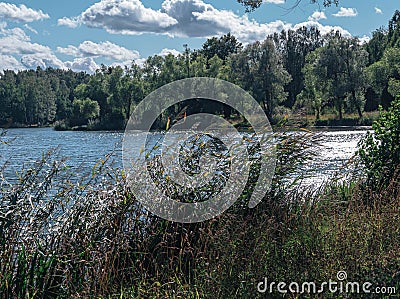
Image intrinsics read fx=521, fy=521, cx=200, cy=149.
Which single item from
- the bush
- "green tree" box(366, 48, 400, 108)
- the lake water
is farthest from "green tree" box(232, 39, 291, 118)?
the bush

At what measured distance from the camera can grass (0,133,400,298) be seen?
13.7 feet

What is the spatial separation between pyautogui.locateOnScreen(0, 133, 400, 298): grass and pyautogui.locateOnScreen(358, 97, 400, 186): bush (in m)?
1.52

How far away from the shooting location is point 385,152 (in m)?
7.40

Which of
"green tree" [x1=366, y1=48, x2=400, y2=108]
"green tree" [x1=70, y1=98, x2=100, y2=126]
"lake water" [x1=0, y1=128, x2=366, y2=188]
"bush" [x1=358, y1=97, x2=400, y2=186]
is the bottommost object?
"lake water" [x1=0, y1=128, x2=366, y2=188]

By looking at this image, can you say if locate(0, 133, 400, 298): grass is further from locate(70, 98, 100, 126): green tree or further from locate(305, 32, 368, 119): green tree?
locate(70, 98, 100, 126): green tree

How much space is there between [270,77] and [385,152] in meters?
49.8

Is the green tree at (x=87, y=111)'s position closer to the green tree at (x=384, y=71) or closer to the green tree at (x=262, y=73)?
the green tree at (x=262, y=73)

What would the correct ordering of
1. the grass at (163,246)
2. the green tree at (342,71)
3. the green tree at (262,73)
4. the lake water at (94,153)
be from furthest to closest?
the green tree at (262,73) < the green tree at (342,71) < the lake water at (94,153) < the grass at (163,246)

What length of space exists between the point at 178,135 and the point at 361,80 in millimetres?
49037

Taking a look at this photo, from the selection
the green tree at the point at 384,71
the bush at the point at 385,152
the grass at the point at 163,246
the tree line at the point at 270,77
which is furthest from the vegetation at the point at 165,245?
the green tree at the point at 384,71

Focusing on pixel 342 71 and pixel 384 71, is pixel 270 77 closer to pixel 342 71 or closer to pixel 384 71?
pixel 342 71

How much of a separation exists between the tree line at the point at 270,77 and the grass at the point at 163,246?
35231mm

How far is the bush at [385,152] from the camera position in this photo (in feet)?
23.7

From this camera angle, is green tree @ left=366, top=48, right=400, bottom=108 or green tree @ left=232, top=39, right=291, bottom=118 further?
green tree @ left=232, top=39, right=291, bottom=118
